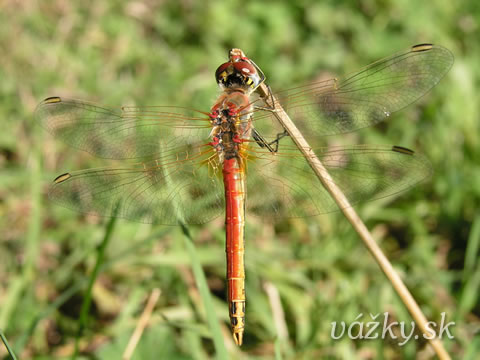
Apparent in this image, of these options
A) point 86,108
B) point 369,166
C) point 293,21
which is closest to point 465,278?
point 369,166

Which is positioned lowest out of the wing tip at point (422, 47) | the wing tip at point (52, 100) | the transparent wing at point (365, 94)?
the transparent wing at point (365, 94)

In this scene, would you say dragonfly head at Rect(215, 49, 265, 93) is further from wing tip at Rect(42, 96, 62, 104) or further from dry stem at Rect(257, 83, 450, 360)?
wing tip at Rect(42, 96, 62, 104)

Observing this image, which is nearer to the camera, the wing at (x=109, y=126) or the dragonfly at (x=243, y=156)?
the dragonfly at (x=243, y=156)

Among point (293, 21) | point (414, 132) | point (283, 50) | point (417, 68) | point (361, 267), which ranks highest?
point (293, 21)

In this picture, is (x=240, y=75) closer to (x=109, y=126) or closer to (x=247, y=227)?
(x=109, y=126)

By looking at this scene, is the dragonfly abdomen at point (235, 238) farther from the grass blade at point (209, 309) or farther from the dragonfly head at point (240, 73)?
the dragonfly head at point (240, 73)

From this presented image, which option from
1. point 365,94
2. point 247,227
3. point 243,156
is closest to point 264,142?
point 243,156

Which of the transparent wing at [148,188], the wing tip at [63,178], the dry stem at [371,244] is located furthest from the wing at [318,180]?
the wing tip at [63,178]

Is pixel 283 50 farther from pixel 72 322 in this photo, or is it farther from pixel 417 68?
pixel 72 322
